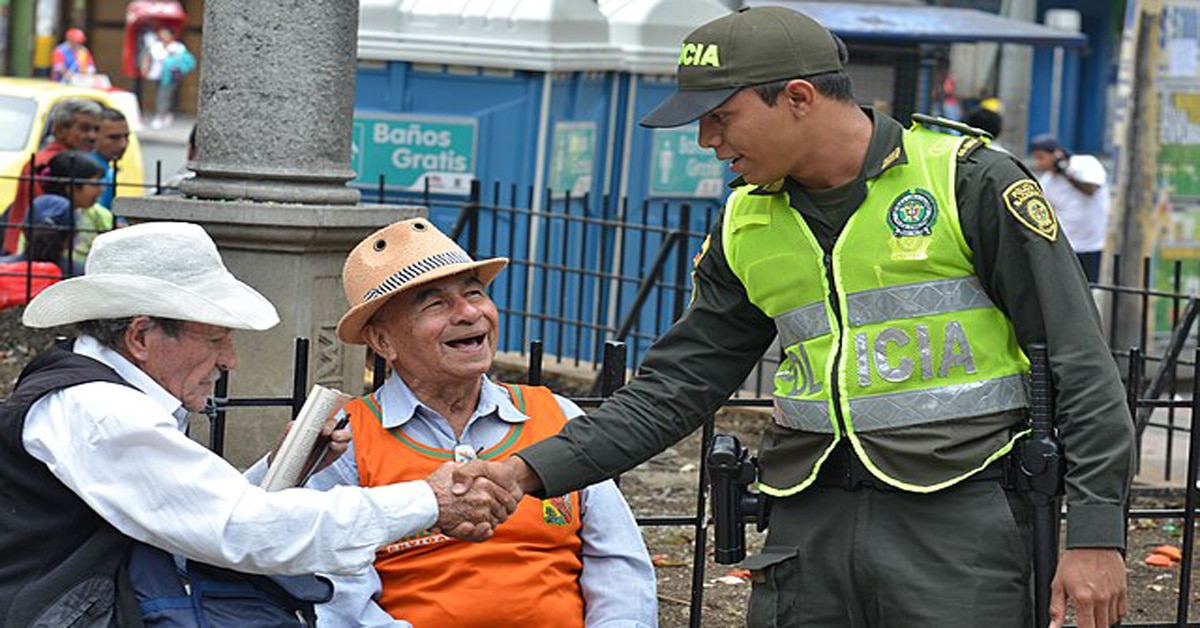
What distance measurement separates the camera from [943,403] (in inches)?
149

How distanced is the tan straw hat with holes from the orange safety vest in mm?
225

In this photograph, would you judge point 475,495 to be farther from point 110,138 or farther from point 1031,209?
point 110,138

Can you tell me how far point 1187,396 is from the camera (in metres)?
12.2

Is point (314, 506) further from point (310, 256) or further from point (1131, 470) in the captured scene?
point (310, 256)

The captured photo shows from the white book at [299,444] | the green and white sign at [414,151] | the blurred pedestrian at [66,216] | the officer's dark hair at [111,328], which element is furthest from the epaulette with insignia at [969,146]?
the green and white sign at [414,151]

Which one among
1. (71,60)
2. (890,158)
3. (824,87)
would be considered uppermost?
(71,60)

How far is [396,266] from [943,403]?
1230 mm

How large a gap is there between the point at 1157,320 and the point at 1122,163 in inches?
37.5

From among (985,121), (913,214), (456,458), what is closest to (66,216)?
(985,121)

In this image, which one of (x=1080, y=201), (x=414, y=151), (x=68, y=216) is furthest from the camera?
(x=1080, y=201)

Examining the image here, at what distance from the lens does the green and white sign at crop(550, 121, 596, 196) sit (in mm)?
11016

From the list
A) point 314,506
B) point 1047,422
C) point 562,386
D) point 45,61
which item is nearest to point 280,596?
point 314,506

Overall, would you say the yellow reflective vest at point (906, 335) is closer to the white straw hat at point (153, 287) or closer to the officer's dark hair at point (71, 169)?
the white straw hat at point (153, 287)

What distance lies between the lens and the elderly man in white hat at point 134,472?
3.60m
